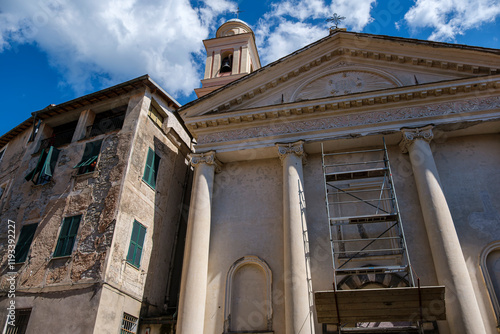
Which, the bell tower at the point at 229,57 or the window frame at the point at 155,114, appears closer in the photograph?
the window frame at the point at 155,114

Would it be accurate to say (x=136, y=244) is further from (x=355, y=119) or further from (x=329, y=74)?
(x=329, y=74)

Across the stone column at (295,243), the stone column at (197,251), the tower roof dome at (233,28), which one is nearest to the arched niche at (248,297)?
the stone column at (197,251)

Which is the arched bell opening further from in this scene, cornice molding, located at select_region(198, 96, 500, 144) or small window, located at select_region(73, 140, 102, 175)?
small window, located at select_region(73, 140, 102, 175)

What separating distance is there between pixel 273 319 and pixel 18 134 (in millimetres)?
14805

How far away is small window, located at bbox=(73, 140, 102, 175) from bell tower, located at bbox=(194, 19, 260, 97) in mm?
9746

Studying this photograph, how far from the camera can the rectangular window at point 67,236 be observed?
38.3 ft

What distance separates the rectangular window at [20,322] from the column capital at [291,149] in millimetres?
9086

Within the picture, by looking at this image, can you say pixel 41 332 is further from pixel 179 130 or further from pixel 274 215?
pixel 179 130

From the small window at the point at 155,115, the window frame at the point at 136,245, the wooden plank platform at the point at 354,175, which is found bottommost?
the window frame at the point at 136,245

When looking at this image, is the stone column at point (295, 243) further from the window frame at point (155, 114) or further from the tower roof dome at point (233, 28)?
the tower roof dome at point (233, 28)

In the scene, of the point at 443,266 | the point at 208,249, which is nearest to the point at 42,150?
the point at 208,249

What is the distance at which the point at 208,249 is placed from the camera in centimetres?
1226

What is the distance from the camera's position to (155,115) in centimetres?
1514

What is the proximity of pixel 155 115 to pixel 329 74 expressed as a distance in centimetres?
704
